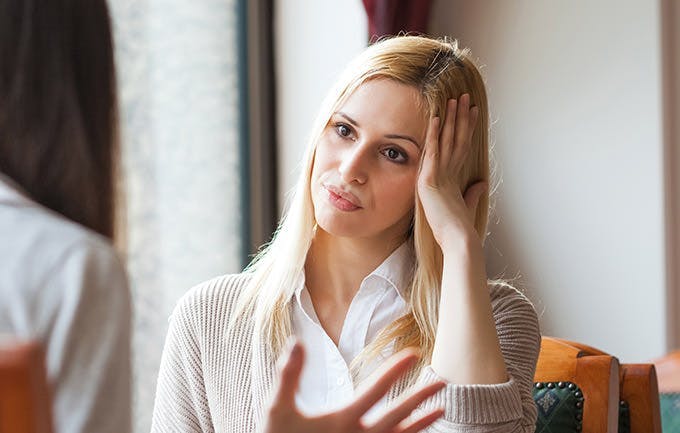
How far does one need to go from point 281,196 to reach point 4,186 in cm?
265

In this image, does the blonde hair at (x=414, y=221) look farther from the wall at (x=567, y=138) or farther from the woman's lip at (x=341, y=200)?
the wall at (x=567, y=138)

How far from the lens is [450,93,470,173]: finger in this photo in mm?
1889

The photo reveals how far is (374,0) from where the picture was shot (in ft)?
10.9

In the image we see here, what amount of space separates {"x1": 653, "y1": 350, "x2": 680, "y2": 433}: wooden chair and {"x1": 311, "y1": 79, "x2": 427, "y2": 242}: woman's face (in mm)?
885

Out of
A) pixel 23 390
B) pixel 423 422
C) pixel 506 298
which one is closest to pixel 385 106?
pixel 506 298

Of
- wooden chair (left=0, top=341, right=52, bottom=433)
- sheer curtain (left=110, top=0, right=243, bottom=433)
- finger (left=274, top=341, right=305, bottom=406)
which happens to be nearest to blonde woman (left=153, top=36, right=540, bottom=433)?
finger (left=274, top=341, right=305, bottom=406)

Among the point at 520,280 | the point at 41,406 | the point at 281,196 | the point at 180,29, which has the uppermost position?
the point at 41,406

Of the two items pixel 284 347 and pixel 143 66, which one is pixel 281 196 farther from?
pixel 284 347

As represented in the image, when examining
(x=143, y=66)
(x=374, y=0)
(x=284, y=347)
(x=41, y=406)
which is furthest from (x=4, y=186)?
(x=374, y=0)

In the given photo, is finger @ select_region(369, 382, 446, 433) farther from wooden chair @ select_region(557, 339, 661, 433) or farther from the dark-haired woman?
wooden chair @ select_region(557, 339, 661, 433)

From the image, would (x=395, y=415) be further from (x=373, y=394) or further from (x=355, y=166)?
(x=355, y=166)

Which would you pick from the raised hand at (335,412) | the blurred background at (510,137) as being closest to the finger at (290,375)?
the raised hand at (335,412)

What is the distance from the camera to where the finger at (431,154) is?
1.86 metres

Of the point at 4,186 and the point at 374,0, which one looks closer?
the point at 4,186
